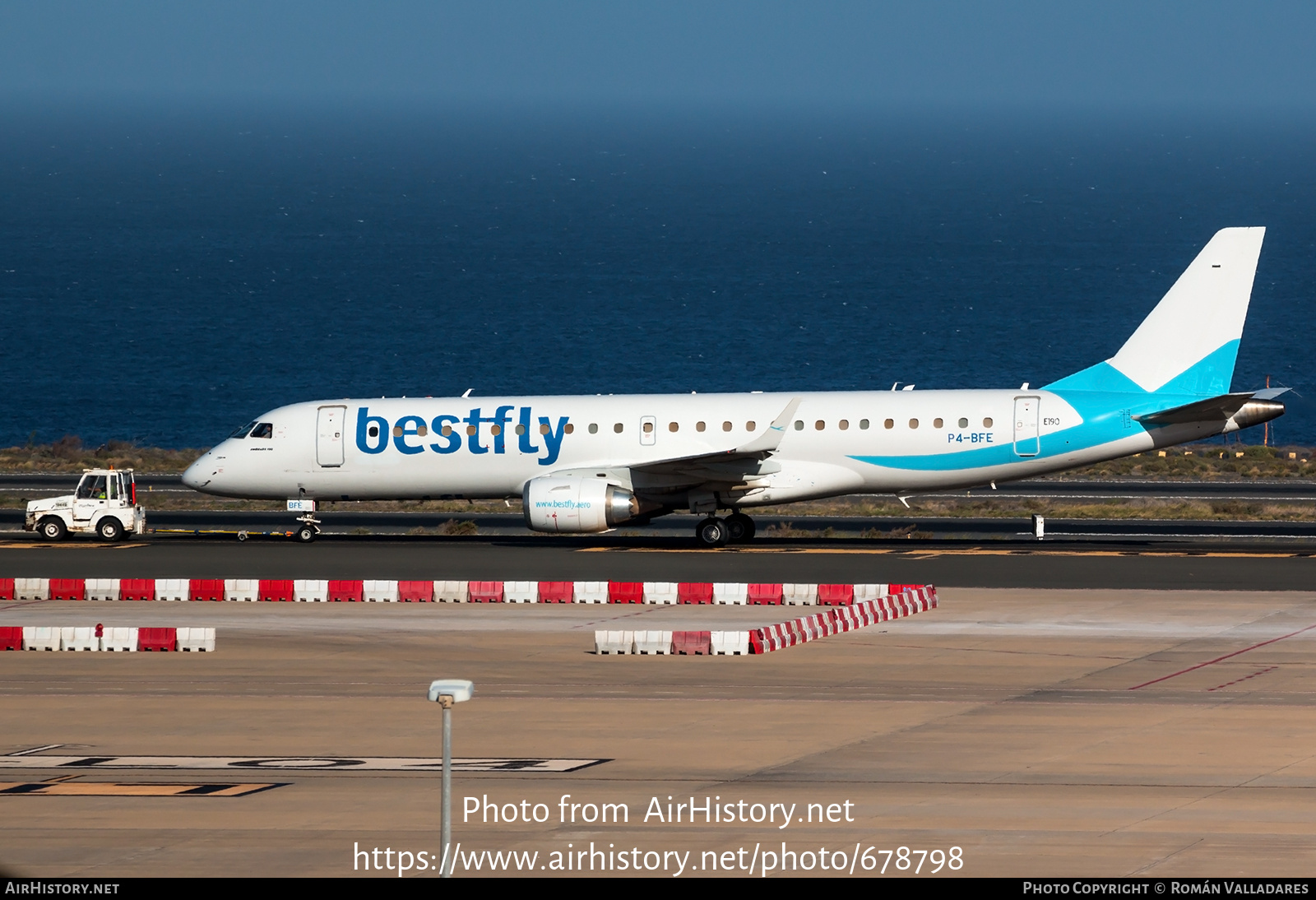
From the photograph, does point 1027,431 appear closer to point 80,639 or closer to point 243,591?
point 243,591

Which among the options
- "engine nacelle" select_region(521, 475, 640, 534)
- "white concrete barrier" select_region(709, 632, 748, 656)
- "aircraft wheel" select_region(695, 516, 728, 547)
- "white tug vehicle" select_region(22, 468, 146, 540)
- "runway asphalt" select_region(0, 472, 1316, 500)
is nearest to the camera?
"white concrete barrier" select_region(709, 632, 748, 656)

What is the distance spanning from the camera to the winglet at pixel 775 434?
1673 inches

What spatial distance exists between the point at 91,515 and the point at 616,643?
72.1 feet

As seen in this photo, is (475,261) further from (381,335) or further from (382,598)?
(382,598)

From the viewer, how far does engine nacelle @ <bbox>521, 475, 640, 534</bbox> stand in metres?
42.0

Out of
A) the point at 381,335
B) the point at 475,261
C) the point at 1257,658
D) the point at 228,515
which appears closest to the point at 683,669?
the point at 1257,658

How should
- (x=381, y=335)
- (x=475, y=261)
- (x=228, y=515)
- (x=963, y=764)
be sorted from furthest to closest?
(x=475, y=261), (x=381, y=335), (x=228, y=515), (x=963, y=764)

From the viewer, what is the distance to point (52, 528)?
47281 mm

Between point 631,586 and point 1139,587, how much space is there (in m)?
9.61

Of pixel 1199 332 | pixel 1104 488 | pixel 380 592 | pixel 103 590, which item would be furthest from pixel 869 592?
pixel 1104 488

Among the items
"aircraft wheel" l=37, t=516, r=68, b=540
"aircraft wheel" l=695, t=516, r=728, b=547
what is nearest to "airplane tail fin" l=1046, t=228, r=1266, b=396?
"aircraft wheel" l=695, t=516, r=728, b=547

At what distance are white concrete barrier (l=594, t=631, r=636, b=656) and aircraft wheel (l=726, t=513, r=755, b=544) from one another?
49.1 feet

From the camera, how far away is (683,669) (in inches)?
1111

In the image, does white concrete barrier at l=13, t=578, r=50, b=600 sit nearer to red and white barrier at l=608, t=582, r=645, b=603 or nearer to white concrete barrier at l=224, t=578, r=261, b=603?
white concrete barrier at l=224, t=578, r=261, b=603
